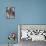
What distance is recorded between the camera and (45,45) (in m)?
3.00

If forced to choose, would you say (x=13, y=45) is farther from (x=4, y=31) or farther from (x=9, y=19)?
(x=9, y=19)

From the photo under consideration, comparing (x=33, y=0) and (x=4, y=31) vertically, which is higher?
(x=33, y=0)

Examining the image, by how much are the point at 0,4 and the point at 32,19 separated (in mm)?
853

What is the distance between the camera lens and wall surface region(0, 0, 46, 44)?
3.20 m

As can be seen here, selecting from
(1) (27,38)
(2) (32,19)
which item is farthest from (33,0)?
(1) (27,38)

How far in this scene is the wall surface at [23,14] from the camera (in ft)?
10.5

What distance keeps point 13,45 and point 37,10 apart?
3.31ft

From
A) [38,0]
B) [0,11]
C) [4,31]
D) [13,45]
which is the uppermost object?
[38,0]

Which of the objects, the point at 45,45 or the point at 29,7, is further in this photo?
the point at 29,7

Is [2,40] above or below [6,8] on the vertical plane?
below

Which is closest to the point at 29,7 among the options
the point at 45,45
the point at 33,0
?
the point at 33,0

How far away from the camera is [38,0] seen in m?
3.23

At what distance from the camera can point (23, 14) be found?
322 centimetres

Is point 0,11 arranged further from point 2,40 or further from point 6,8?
point 2,40
